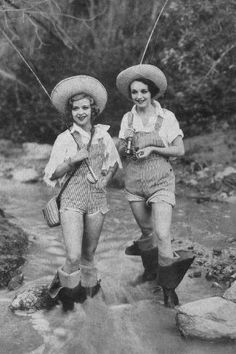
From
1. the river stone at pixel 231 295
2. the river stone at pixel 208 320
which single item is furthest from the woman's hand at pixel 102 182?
the river stone at pixel 231 295

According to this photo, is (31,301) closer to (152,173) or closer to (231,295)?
(152,173)

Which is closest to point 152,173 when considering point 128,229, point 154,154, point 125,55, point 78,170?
point 154,154

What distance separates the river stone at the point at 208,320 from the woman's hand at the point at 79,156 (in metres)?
1.42

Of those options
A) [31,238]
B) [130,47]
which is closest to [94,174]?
[31,238]

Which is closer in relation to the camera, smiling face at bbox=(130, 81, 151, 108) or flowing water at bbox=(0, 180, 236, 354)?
flowing water at bbox=(0, 180, 236, 354)

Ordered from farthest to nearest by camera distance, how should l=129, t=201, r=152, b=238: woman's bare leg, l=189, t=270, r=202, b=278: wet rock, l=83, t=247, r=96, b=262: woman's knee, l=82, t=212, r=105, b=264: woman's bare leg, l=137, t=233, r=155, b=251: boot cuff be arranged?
1. l=189, t=270, r=202, b=278: wet rock
2. l=137, t=233, r=155, b=251: boot cuff
3. l=129, t=201, r=152, b=238: woman's bare leg
4. l=83, t=247, r=96, b=262: woman's knee
5. l=82, t=212, r=105, b=264: woman's bare leg

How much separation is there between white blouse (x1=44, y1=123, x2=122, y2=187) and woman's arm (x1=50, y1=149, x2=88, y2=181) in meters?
0.04

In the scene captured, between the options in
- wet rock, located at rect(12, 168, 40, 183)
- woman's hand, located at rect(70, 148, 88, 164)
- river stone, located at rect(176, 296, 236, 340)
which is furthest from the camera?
wet rock, located at rect(12, 168, 40, 183)

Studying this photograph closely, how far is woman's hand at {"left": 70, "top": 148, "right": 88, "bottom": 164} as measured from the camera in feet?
14.1

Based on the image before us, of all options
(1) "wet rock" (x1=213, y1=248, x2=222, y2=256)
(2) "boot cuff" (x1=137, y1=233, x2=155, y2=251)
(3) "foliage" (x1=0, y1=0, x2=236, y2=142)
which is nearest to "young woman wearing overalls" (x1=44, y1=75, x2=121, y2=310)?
(2) "boot cuff" (x1=137, y1=233, x2=155, y2=251)

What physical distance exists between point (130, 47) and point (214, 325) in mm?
8320

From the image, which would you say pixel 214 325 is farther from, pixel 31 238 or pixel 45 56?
pixel 45 56

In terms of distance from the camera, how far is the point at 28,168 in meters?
10.8

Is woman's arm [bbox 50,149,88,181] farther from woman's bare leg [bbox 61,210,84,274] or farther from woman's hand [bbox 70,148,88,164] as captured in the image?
woman's bare leg [bbox 61,210,84,274]
